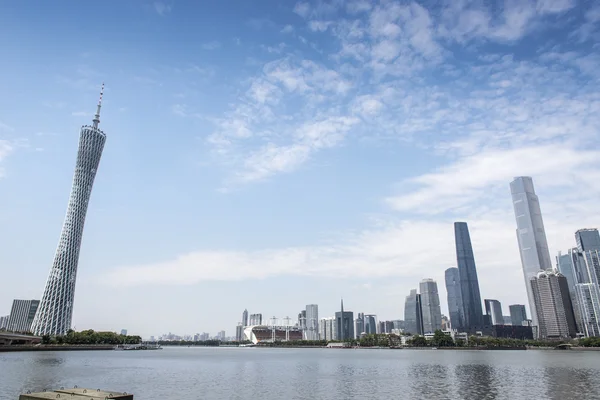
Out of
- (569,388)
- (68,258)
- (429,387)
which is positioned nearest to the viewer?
(569,388)

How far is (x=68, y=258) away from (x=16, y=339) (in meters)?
39.7

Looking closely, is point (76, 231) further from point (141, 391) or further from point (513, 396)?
point (513, 396)

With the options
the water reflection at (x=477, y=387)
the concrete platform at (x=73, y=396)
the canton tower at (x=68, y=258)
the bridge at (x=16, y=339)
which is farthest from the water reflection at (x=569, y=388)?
the bridge at (x=16, y=339)

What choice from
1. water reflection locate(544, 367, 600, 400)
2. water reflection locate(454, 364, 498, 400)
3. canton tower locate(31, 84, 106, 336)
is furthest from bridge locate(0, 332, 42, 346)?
water reflection locate(544, 367, 600, 400)

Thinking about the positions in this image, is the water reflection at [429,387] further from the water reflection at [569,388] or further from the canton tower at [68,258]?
the canton tower at [68,258]

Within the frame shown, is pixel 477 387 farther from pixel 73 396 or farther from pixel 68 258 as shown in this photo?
pixel 68 258

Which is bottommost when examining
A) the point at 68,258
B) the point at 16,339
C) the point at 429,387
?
the point at 429,387

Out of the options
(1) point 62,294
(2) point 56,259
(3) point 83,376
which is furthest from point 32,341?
(3) point 83,376

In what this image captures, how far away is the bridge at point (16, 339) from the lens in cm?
17312

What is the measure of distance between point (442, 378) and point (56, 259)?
585 feet

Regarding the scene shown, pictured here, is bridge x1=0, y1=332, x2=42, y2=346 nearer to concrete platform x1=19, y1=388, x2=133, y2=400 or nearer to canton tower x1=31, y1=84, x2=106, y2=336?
canton tower x1=31, y1=84, x2=106, y2=336

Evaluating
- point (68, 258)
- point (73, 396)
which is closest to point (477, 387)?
point (73, 396)

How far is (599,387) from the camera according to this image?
Answer: 61844 millimetres

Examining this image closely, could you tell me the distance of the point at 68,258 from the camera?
192 meters
